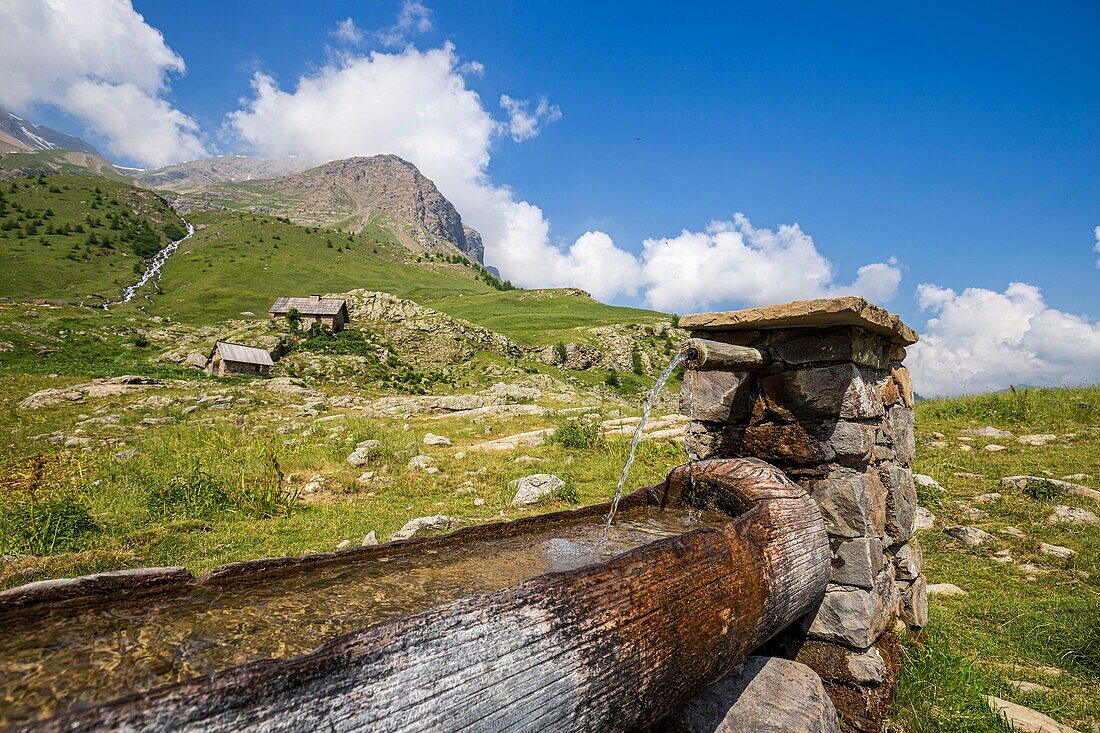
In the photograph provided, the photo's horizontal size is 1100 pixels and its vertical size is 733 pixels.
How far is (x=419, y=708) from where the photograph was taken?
1664 millimetres

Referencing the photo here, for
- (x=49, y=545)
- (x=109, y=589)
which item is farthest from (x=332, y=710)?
(x=49, y=545)

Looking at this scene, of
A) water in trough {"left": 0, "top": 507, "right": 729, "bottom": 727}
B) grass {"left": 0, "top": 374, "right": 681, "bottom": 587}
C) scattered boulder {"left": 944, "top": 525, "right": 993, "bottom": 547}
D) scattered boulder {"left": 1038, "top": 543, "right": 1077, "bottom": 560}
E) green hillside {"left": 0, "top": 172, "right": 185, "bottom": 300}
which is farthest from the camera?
green hillside {"left": 0, "top": 172, "right": 185, "bottom": 300}

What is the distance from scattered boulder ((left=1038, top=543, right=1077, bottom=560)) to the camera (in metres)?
7.24

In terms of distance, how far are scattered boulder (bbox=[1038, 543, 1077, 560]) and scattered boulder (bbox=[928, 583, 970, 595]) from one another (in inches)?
74.3

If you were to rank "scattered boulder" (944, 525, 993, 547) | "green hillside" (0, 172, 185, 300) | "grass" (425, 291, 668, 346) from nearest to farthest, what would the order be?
1. "scattered boulder" (944, 525, 993, 547)
2. "grass" (425, 291, 668, 346)
3. "green hillside" (0, 172, 185, 300)

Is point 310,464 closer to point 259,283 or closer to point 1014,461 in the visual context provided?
point 1014,461

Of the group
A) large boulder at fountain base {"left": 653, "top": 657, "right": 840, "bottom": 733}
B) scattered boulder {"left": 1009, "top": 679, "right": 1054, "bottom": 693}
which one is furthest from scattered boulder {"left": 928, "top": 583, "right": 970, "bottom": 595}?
large boulder at fountain base {"left": 653, "top": 657, "right": 840, "bottom": 733}

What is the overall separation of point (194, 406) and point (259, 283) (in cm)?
7825

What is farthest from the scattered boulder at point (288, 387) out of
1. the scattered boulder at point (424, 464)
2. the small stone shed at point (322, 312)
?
the scattered boulder at point (424, 464)

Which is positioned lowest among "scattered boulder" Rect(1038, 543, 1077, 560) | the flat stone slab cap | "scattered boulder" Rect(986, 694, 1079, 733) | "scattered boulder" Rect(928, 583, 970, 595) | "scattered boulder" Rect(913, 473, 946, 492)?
"scattered boulder" Rect(928, 583, 970, 595)

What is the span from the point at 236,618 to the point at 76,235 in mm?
127606

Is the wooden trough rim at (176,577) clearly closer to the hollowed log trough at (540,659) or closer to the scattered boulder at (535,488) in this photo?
the hollowed log trough at (540,659)

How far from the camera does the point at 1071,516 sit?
322 inches

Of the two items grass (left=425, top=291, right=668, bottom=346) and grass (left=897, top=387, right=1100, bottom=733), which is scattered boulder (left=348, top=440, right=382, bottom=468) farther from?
grass (left=425, top=291, right=668, bottom=346)
